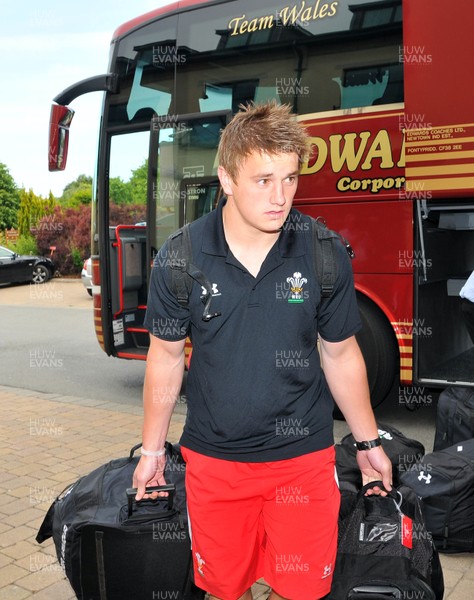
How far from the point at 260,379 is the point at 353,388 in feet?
1.24

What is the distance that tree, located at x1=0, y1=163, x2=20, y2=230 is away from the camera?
2908 inches

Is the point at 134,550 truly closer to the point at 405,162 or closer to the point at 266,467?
the point at 266,467

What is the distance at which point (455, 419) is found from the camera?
453cm

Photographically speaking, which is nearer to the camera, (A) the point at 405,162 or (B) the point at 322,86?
(A) the point at 405,162

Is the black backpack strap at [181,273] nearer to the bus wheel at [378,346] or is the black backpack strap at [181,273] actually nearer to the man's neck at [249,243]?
the man's neck at [249,243]

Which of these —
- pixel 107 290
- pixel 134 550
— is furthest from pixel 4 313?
pixel 134 550

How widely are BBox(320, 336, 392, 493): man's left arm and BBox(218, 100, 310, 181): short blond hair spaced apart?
2.12 feet

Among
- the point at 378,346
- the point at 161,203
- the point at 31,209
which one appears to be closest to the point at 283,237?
the point at 378,346

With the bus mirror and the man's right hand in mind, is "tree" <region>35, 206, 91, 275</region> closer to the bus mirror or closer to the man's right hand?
the bus mirror

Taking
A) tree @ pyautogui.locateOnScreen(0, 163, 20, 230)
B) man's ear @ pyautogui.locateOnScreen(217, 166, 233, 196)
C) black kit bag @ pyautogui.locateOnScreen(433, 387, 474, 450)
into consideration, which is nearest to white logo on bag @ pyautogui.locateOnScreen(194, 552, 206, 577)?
man's ear @ pyautogui.locateOnScreen(217, 166, 233, 196)

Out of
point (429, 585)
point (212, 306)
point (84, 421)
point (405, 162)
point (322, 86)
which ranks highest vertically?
point (322, 86)

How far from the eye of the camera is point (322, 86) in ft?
19.6

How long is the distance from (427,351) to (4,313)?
1248cm

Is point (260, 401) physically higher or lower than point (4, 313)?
higher
